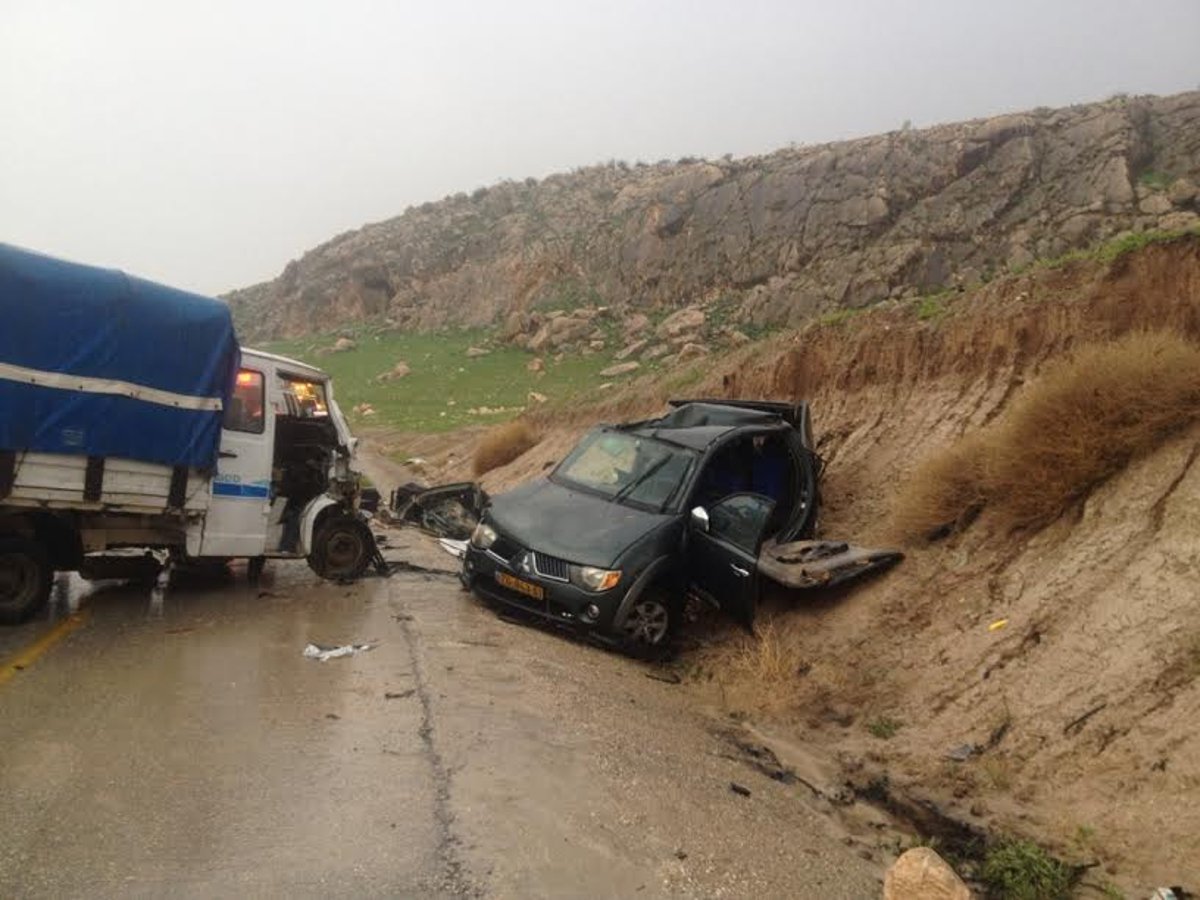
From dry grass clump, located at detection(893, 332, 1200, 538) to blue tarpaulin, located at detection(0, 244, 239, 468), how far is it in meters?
7.01

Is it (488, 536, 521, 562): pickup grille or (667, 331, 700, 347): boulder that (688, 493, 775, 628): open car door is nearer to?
(488, 536, 521, 562): pickup grille

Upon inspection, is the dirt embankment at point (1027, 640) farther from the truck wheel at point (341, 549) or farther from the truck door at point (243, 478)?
the truck door at point (243, 478)

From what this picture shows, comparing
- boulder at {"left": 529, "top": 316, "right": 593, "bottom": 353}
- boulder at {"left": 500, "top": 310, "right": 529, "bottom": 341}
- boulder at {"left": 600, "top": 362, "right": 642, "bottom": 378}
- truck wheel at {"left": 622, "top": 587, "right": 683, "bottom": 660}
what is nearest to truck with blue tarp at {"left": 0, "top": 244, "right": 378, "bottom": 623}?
truck wheel at {"left": 622, "top": 587, "right": 683, "bottom": 660}

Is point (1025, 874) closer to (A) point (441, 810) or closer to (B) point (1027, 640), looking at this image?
(B) point (1027, 640)

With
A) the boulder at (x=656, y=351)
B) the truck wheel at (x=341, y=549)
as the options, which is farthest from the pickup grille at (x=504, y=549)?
the boulder at (x=656, y=351)

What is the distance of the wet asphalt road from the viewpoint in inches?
152

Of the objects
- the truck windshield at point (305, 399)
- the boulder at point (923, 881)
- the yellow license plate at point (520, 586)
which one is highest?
the truck windshield at point (305, 399)

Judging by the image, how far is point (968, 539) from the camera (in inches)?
334

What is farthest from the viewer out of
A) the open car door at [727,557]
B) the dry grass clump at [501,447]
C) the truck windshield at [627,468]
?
the dry grass clump at [501,447]

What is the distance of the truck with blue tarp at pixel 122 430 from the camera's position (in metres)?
7.28

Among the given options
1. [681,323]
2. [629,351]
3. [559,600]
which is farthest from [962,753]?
[681,323]

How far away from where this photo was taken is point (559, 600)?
7.98 metres

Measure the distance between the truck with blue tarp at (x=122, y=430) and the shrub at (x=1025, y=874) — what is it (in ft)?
22.7

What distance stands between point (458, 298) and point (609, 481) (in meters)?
52.6
